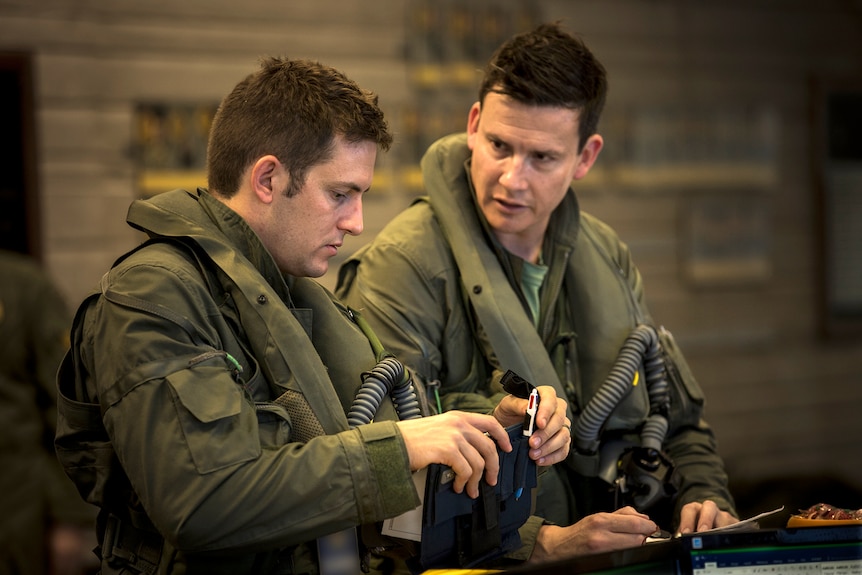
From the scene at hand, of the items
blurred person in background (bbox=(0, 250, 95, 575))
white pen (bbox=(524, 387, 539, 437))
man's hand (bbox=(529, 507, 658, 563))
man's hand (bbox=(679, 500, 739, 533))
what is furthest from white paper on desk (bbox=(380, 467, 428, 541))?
blurred person in background (bbox=(0, 250, 95, 575))

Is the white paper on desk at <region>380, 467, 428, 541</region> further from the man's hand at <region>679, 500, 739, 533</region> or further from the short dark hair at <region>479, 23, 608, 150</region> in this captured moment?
the short dark hair at <region>479, 23, 608, 150</region>

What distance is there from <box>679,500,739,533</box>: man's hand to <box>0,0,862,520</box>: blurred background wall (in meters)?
2.79

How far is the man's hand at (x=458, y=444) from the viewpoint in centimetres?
167

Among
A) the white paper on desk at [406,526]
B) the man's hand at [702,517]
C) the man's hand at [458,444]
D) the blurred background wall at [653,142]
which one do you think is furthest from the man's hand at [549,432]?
the blurred background wall at [653,142]

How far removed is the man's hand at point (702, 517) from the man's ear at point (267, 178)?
47.3 inches

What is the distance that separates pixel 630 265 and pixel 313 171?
3.96 ft

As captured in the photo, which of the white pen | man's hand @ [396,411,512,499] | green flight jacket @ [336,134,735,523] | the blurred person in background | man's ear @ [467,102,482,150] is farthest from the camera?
the blurred person in background

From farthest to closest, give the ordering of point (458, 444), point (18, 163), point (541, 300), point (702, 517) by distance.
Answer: point (18, 163) < point (541, 300) < point (702, 517) < point (458, 444)

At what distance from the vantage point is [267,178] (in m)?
1.88

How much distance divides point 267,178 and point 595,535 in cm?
96

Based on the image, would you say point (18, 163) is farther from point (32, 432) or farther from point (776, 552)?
point (776, 552)

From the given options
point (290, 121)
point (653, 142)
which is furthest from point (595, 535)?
point (653, 142)

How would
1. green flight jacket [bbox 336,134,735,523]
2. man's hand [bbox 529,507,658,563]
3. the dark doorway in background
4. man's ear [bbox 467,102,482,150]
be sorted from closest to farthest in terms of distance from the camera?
man's hand [bbox 529,507,658,563], green flight jacket [bbox 336,134,735,523], man's ear [bbox 467,102,482,150], the dark doorway in background

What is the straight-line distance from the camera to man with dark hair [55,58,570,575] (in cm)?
157
